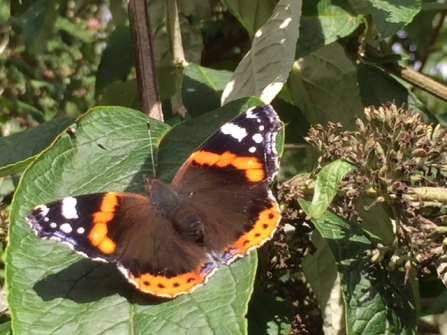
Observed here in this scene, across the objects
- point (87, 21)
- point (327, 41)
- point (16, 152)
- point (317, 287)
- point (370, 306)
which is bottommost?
point (87, 21)

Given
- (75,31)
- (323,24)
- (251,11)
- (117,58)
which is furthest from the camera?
(75,31)

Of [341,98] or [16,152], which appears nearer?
[16,152]

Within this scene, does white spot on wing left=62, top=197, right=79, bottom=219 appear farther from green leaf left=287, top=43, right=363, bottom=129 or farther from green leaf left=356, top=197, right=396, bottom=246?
green leaf left=287, top=43, right=363, bottom=129

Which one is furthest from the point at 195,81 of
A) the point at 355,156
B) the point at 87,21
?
the point at 87,21

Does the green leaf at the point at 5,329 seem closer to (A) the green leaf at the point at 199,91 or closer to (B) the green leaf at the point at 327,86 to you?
(A) the green leaf at the point at 199,91

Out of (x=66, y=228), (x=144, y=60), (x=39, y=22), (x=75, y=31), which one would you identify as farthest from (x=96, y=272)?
(x=75, y=31)

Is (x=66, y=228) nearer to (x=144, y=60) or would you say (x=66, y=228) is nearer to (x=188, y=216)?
(x=188, y=216)

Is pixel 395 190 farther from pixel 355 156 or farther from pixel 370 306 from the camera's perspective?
pixel 370 306
